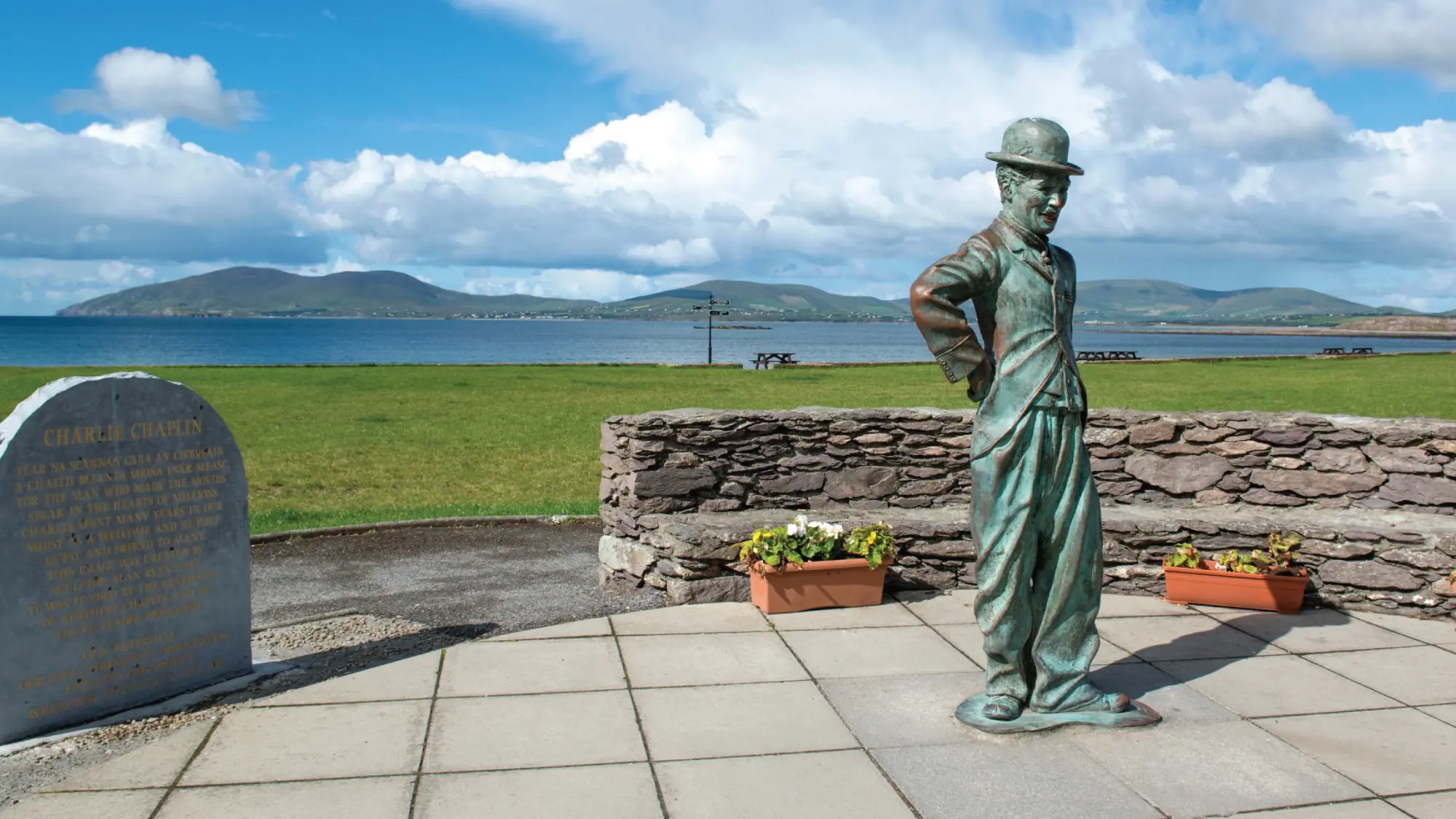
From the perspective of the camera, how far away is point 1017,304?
4.98 metres

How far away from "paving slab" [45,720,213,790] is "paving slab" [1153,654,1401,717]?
514 centimetres

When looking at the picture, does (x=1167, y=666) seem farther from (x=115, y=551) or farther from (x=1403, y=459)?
(x=115, y=551)

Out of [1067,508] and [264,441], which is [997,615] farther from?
[264,441]

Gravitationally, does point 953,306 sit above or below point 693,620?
above

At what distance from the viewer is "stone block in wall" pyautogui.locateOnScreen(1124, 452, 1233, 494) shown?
8.61m

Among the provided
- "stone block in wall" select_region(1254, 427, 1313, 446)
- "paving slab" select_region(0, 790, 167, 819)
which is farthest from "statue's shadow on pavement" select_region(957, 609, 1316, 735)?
"paving slab" select_region(0, 790, 167, 819)

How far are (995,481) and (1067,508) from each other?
0.36 metres

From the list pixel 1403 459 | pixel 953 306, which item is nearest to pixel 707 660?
pixel 953 306

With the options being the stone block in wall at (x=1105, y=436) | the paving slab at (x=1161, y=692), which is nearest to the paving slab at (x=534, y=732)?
the paving slab at (x=1161, y=692)

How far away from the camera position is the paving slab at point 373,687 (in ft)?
18.3

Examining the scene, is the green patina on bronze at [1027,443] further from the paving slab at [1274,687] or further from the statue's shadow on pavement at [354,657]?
the statue's shadow on pavement at [354,657]

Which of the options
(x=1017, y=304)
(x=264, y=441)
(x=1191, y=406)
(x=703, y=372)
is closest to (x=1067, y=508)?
(x=1017, y=304)

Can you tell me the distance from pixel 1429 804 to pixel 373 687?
5.05 m

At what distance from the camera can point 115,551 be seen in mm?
5457
